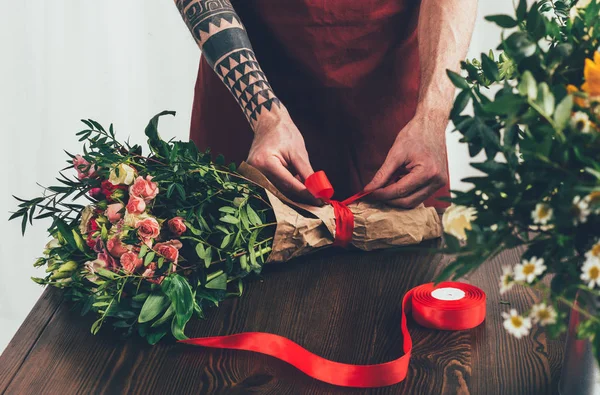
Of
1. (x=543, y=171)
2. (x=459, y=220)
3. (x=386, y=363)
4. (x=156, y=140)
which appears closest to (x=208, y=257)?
(x=156, y=140)

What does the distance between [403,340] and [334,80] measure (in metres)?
0.77

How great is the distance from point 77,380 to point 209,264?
249 millimetres

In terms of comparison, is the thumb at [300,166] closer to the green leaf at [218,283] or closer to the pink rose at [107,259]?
the green leaf at [218,283]

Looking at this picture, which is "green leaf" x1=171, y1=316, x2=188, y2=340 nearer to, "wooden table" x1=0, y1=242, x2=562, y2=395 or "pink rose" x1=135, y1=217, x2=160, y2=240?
"wooden table" x1=0, y1=242, x2=562, y2=395

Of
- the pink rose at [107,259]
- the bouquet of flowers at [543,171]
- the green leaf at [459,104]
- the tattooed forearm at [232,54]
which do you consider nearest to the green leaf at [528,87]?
the bouquet of flowers at [543,171]

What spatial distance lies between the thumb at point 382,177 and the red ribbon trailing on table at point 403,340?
231 mm

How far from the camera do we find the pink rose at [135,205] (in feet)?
3.19

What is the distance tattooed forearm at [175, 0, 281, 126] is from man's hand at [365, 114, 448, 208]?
0.95ft

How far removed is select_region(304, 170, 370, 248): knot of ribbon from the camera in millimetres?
1112

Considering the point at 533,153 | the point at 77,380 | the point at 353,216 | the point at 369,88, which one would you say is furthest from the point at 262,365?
the point at 369,88

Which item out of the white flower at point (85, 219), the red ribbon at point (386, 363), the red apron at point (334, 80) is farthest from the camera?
the red apron at point (334, 80)

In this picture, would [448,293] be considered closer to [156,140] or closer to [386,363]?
[386,363]

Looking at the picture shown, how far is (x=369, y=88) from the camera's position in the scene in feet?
5.10

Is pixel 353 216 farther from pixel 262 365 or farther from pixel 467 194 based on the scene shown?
pixel 467 194
